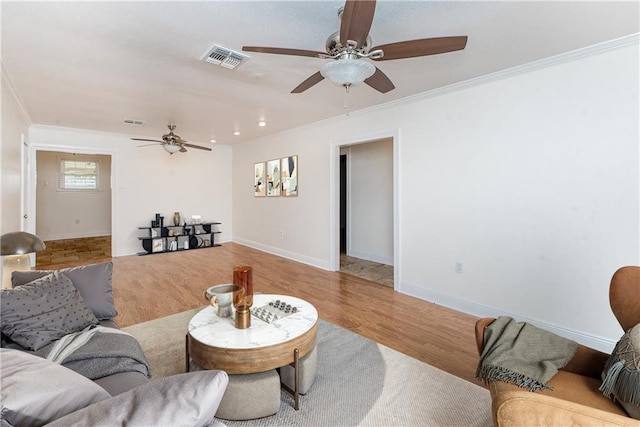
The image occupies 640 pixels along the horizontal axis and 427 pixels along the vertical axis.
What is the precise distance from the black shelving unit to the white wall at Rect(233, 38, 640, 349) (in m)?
4.70

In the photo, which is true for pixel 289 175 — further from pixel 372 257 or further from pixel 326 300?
pixel 326 300

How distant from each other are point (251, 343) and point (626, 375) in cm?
171

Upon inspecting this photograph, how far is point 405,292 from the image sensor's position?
395 centimetres

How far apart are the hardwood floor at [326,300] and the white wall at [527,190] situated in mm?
544

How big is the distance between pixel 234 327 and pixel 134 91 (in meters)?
3.13

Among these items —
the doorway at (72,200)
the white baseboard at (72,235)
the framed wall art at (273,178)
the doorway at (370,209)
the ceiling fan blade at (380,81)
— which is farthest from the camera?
the white baseboard at (72,235)

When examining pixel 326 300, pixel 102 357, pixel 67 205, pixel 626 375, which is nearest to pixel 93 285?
pixel 102 357

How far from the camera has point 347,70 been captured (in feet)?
6.10

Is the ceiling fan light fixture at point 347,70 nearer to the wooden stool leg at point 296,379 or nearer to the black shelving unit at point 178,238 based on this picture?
the wooden stool leg at point 296,379

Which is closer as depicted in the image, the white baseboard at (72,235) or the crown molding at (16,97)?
the crown molding at (16,97)

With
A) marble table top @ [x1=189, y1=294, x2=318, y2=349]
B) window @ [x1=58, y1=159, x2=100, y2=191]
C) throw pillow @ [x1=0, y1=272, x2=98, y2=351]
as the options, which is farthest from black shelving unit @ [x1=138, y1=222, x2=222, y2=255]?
marble table top @ [x1=189, y1=294, x2=318, y2=349]

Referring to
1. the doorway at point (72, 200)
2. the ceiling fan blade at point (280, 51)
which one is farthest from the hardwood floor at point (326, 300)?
the doorway at point (72, 200)

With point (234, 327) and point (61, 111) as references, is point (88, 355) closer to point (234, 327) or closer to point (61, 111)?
point (234, 327)

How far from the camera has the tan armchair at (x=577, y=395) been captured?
3.43 feet
